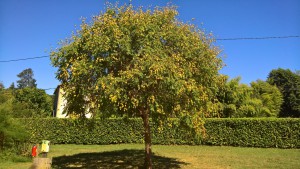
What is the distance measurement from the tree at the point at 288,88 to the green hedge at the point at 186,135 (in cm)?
3259

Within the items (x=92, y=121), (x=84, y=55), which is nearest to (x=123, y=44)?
(x=84, y=55)

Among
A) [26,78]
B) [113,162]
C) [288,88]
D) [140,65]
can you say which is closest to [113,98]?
[140,65]

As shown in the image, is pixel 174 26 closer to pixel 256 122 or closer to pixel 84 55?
pixel 84 55

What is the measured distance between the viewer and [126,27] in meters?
10.4

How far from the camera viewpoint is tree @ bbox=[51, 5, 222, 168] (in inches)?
380

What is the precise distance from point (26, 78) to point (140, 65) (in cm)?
11499

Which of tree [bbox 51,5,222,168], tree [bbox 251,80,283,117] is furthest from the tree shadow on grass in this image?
tree [bbox 251,80,283,117]

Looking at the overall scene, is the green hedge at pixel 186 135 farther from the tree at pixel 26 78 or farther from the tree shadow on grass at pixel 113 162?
the tree at pixel 26 78

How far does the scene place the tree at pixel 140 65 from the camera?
9.64 metres

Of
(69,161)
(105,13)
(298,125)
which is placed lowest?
(69,161)

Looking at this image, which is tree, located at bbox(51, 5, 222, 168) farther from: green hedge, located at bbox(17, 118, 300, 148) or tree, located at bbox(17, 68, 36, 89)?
tree, located at bbox(17, 68, 36, 89)

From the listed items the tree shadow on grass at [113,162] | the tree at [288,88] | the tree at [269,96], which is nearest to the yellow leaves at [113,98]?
the tree shadow on grass at [113,162]

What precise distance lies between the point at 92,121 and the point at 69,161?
346 centimetres

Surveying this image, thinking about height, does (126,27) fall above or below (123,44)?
above
